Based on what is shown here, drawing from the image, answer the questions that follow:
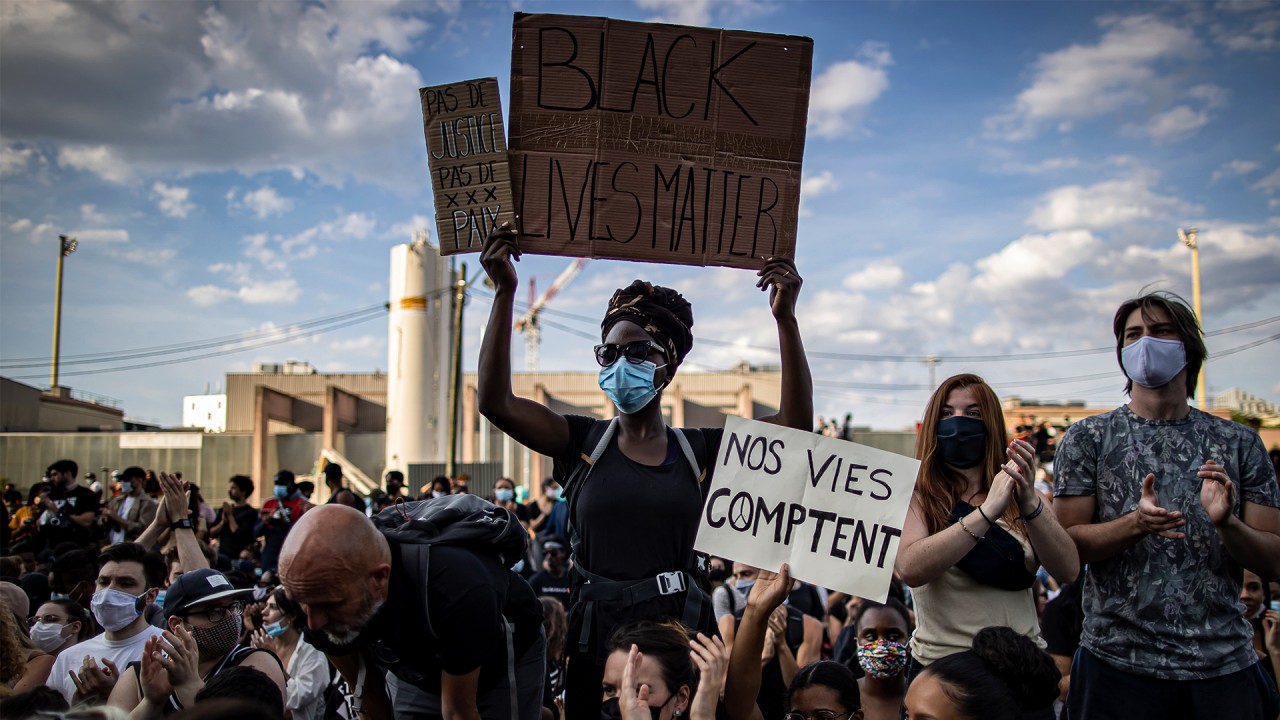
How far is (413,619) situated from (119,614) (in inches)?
130

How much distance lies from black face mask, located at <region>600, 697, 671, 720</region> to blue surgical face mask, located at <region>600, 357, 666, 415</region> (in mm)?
1063

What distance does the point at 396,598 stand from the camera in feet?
9.45

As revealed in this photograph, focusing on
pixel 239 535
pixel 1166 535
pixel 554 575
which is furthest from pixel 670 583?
pixel 239 535

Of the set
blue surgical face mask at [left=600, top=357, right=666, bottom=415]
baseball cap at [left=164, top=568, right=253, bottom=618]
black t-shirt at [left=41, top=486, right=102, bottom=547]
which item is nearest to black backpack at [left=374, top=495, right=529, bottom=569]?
blue surgical face mask at [left=600, top=357, right=666, bottom=415]

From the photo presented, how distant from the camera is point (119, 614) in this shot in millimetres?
5258

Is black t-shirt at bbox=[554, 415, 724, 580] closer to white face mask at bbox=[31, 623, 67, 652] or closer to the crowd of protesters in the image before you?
the crowd of protesters

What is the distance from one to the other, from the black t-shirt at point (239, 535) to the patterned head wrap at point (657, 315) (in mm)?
9493

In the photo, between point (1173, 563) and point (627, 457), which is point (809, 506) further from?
point (1173, 563)

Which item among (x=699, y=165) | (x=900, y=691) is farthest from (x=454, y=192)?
(x=900, y=691)

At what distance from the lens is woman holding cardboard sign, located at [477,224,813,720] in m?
3.31

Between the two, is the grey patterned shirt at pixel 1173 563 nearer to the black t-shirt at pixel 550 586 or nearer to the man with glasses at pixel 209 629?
the man with glasses at pixel 209 629

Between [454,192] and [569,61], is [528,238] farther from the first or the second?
[569,61]

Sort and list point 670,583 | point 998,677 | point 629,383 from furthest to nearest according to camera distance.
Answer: point 629,383
point 670,583
point 998,677

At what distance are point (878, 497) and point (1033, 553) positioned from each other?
0.85 m
